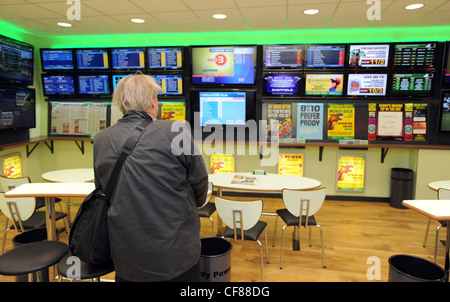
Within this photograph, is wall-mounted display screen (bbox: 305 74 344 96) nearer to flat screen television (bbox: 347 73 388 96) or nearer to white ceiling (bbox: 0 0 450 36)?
flat screen television (bbox: 347 73 388 96)

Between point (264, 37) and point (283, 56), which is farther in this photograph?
point (264, 37)

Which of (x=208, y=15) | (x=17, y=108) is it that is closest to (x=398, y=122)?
(x=208, y=15)

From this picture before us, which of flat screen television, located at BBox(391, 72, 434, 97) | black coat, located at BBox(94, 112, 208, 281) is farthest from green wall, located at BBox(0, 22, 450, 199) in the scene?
black coat, located at BBox(94, 112, 208, 281)

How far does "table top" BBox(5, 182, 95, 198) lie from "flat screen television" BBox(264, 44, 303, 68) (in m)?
3.56

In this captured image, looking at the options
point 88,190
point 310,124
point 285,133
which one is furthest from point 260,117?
point 88,190

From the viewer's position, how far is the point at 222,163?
5.40 m

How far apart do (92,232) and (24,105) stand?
14.1ft

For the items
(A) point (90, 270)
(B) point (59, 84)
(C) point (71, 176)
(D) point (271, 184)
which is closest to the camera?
(A) point (90, 270)

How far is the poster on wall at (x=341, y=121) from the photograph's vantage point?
16.3 ft

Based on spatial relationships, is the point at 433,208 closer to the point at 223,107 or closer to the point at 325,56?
the point at 325,56

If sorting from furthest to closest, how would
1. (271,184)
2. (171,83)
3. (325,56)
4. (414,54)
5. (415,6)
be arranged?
(171,83) < (325,56) < (414,54) < (415,6) < (271,184)

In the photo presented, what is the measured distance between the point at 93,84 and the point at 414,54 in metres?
5.17
